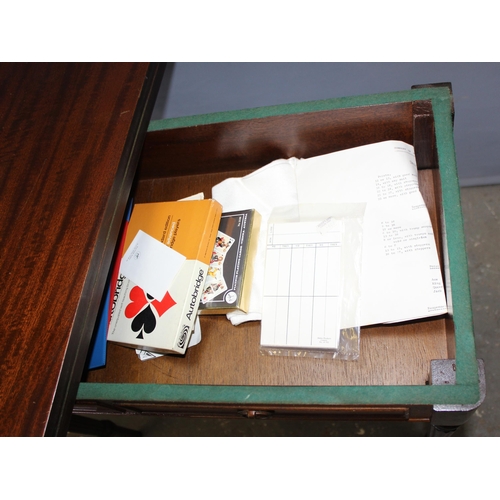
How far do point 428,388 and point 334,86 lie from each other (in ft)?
3.00

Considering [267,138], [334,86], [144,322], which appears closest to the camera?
[144,322]

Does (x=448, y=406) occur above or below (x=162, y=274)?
below

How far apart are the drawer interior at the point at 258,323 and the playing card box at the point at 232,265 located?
0.25ft

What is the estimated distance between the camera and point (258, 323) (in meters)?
0.93

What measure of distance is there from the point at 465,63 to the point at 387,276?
26.6 inches

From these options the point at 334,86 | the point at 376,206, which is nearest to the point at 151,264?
the point at 376,206

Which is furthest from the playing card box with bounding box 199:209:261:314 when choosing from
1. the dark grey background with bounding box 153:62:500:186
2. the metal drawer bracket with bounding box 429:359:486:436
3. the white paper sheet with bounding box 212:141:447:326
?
the dark grey background with bounding box 153:62:500:186

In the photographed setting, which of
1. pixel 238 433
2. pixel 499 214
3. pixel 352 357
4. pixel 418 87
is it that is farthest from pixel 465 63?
pixel 238 433

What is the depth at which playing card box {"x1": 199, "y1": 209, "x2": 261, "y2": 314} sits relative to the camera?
88 centimetres

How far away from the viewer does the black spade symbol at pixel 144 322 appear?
87cm

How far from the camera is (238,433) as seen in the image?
141 centimetres

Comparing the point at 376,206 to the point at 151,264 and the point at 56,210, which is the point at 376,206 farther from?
the point at 56,210

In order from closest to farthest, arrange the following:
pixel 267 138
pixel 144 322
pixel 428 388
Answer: pixel 428 388, pixel 144 322, pixel 267 138

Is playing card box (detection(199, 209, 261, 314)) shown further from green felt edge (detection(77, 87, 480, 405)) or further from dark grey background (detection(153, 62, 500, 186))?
dark grey background (detection(153, 62, 500, 186))
